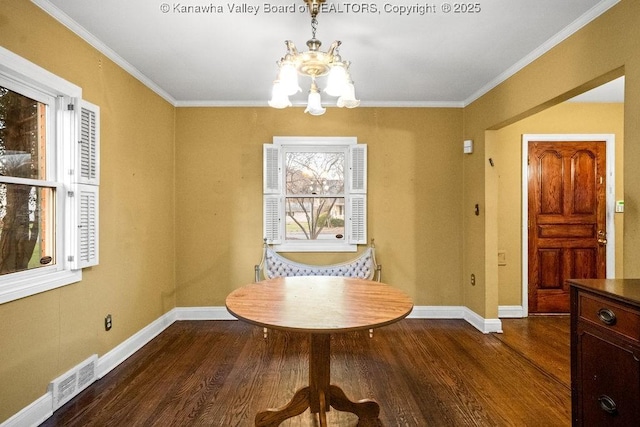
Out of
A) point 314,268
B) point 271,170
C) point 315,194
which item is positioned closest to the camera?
point 314,268

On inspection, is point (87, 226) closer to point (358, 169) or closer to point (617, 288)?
point (358, 169)

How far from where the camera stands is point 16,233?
202 cm

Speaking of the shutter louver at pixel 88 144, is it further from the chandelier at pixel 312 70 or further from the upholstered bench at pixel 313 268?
the upholstered bench at pixel 313 268

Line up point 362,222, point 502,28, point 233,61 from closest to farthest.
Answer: point 502,28
point 233,61
point 362,222

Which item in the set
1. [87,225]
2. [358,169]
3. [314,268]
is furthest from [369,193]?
[87,225]

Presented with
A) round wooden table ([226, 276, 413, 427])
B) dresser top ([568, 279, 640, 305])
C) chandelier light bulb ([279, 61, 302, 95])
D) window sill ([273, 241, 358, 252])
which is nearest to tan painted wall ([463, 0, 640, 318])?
dresser top ([568, 279, 640, 305])

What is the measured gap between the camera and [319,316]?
1634mm

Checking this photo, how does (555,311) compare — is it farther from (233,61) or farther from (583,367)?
(233,61)

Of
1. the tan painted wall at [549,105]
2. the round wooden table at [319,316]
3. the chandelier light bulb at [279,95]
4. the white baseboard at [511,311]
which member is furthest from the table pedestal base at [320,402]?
the white baseboard at [511,311]

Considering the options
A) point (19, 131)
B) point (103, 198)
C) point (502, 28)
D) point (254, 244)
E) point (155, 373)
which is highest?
point (502, 28)

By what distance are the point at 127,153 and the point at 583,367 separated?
3507mm

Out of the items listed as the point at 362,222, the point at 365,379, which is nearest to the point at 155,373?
the point at 365,379

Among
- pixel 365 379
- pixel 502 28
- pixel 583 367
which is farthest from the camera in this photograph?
pixel 365 379

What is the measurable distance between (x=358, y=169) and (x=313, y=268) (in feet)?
4.13
